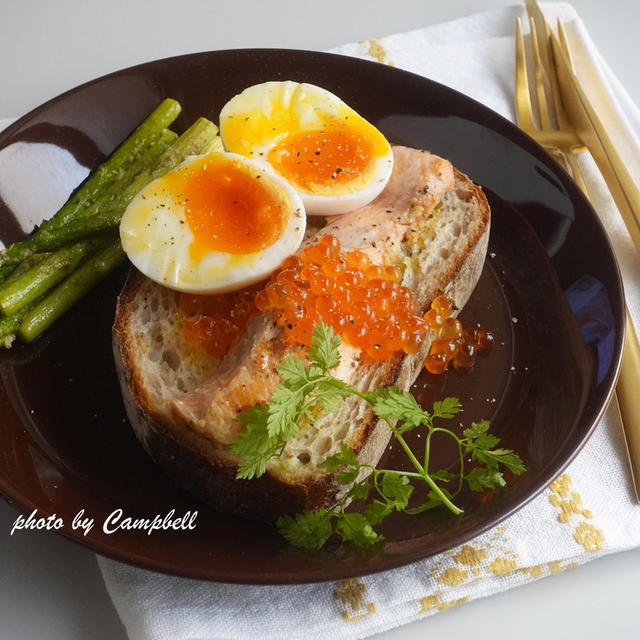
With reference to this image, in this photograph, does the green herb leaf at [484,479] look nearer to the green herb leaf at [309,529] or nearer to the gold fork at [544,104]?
the green herb leaf at [309,529]

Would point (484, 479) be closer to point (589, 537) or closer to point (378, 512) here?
point (378, 512)

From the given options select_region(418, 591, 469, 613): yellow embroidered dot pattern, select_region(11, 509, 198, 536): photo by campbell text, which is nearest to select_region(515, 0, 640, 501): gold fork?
select_region(418, 591, 469, 613): yellow embroidered dot pattern

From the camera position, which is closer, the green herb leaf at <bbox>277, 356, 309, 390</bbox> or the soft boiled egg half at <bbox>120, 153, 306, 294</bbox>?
the green herb leaf at <bbox>277, 356, 309, 390</bbox>

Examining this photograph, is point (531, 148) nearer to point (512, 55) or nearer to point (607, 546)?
point (512, 55)

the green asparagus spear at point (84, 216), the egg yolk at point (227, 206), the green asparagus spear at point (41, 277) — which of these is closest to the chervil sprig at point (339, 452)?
the egg yolk at point (227, 206)

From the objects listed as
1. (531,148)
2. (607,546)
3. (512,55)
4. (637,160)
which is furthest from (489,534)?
(512,55)

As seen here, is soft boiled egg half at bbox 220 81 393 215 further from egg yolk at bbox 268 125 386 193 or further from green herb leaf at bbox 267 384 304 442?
green herb leaf at bbox 267 384 304 442
